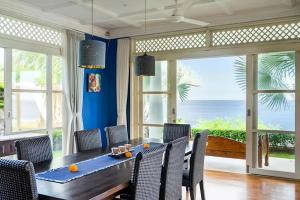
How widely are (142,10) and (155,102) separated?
2.02 meters

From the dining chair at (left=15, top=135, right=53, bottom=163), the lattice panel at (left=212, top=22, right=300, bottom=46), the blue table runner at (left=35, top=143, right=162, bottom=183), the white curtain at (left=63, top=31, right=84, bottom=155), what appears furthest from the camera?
the white curtain at (left=63, top=31, right=84, bottom=155)

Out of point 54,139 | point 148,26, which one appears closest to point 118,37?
point 148,26

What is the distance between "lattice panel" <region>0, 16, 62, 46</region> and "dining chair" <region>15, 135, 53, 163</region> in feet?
6.80

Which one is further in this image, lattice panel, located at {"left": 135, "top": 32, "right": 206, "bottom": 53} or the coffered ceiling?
lattice panel, located at {"left": 135, "top": 32, "right": 206, "bottom": 53}

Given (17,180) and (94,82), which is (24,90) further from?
(17,180)

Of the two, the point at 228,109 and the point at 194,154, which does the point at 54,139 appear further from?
the point at 228,109

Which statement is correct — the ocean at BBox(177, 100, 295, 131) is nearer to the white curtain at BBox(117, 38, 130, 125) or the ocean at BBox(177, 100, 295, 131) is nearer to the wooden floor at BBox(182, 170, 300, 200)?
the white curtain at BBox(117, 38, 130, 125)

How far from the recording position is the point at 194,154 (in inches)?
120

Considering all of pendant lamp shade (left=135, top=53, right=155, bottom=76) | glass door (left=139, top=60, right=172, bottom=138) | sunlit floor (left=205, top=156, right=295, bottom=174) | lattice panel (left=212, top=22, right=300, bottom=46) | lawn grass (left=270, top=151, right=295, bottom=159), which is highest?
lattice panel (left=212, top=22, right=300, bottom=46)

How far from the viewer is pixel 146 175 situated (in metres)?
2.10

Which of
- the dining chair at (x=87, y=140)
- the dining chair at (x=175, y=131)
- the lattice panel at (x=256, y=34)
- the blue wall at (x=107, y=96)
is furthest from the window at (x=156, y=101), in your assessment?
the dining chair at (x=87, y=140)

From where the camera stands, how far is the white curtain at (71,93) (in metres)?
5.01

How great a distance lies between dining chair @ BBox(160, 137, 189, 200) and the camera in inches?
96.3

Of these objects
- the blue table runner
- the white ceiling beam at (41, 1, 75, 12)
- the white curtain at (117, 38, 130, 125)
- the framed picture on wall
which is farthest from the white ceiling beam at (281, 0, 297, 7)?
the framed picture on wall
